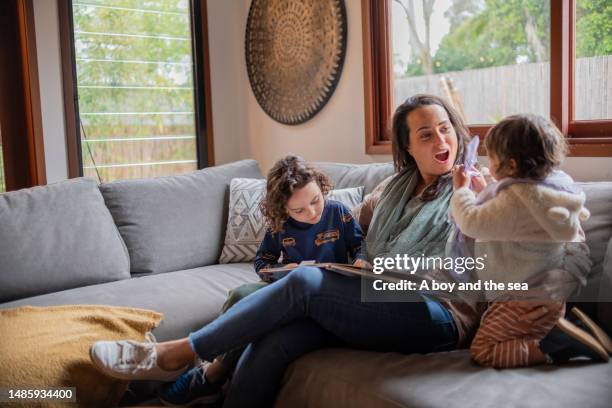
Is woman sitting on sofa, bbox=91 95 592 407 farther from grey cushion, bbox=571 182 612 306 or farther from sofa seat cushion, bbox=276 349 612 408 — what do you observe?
grey cushion, bbox=571 182 612 306

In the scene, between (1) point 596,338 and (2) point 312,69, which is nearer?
(1) point 596,338

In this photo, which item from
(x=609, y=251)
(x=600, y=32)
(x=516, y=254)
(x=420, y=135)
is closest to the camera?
(x=516, y=254)

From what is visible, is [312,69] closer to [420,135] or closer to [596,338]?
[420,135]

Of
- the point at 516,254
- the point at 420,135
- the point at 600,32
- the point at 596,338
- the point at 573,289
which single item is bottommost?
the point at 596,338

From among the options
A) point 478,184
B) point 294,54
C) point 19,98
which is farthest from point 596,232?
point 19,98

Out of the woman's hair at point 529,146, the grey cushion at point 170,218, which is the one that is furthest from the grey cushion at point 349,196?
the woman's hair at point 529,146

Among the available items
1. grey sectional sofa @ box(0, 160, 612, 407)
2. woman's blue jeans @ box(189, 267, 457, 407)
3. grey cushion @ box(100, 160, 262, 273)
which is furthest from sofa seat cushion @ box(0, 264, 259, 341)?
woman's blue jeans @ box(189, 267, 457, 407)

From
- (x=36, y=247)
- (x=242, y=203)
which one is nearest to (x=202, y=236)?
(x=242, y=203)

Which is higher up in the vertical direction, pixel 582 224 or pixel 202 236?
pixel 582 224

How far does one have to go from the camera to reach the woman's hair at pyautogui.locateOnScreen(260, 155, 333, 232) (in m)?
1.88

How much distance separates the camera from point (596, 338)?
4.81 ft

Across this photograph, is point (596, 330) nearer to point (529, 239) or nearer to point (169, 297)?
point (529, 239)

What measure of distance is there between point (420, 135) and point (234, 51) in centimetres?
230

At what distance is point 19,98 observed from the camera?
3.22m
